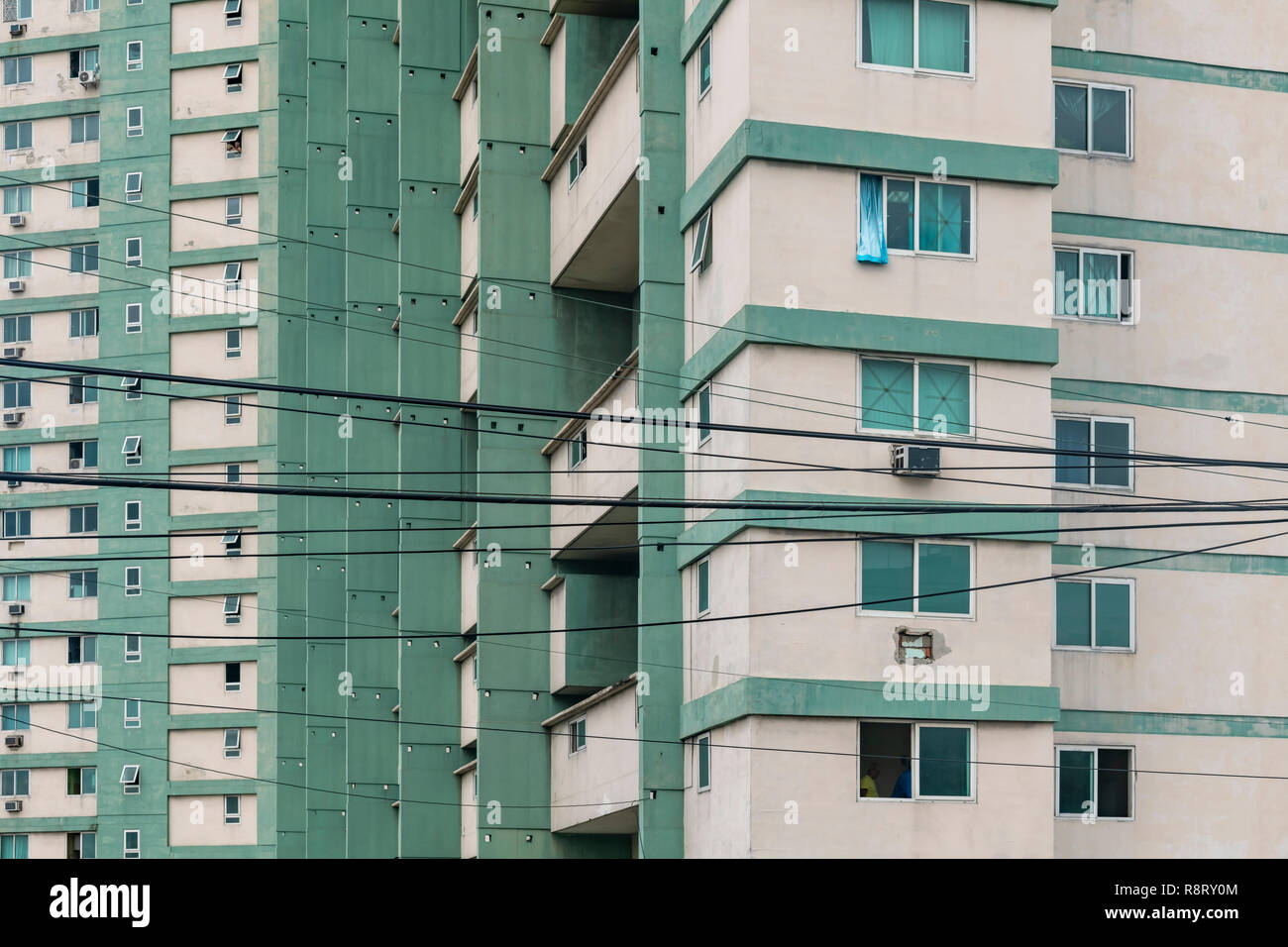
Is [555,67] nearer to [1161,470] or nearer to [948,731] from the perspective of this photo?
[1161,470]

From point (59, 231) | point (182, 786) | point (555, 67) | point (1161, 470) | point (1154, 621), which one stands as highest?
point (59, 231)

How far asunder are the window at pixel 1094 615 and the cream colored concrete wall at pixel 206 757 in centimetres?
4270

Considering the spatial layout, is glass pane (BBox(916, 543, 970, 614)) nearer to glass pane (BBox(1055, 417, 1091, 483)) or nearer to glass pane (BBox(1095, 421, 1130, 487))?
glass pane (BBox(1055, 417, 1091, 483))

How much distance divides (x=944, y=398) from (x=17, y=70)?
56.8 m

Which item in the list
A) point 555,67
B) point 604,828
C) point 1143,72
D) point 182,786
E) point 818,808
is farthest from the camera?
point 182,786

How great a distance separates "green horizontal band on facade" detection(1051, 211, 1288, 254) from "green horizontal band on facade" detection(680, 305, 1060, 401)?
3353 mm

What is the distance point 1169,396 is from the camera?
30500 mm

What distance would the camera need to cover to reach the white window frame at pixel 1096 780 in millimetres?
28750

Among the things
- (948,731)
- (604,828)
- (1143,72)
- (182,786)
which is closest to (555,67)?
(1143,72)

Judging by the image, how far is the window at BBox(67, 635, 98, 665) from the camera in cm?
6975

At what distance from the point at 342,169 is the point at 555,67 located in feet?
62.5

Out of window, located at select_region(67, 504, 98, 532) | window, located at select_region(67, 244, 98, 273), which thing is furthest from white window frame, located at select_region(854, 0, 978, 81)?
window, located at select_region(67, 244, 98, 273)

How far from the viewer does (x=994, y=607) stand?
89.7ft

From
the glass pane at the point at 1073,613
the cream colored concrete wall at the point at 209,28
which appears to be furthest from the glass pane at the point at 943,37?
the cream colored concrete wall at the point at 209,28
